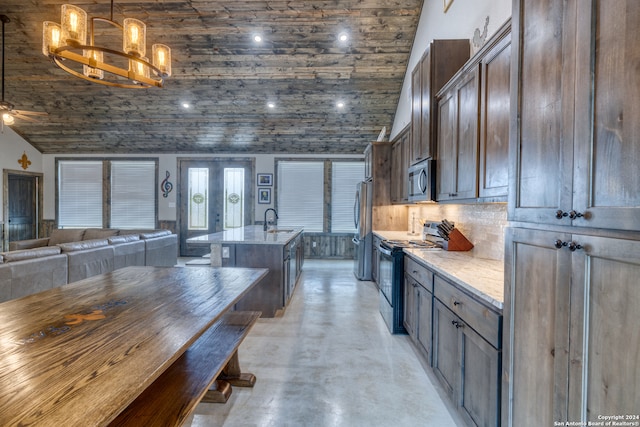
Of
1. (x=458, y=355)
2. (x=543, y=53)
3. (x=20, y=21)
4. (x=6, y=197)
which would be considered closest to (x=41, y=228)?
(x=6, y=197)

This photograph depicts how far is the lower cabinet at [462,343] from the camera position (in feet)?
4.82

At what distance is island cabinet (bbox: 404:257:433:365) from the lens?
7.78ft

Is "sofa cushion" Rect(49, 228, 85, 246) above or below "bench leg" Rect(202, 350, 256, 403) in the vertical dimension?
above

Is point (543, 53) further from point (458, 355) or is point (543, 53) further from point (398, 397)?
point (398, 397)

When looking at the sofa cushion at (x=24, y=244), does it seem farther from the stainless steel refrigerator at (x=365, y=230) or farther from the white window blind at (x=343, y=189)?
the white window blind at (x=343, y=189)

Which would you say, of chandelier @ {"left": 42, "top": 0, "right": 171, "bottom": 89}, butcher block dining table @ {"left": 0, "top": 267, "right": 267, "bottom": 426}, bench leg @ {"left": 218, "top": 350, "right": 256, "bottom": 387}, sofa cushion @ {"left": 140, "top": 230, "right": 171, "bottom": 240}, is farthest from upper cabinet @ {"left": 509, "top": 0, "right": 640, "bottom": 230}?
sofa cushion @ {"left": 140, "top": 230, "right": 171, "bottom": 240}

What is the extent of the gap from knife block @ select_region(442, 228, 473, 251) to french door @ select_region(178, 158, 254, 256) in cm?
551

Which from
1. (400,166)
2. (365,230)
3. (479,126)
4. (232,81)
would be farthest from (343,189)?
(479,126)

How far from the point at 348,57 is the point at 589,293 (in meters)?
5.12

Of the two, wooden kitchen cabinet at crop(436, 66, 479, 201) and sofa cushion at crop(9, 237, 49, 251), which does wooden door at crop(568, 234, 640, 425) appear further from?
sofa cushion at crop(9, 237, 49, 251)

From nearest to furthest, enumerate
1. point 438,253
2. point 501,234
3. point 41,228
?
point 501,234 → point 438,253 → point 41,228

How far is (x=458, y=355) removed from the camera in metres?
1.85

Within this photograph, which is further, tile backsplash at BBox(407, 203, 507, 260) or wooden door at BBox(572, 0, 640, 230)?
tile backsplash at BBox(407, 203, 507, 260)

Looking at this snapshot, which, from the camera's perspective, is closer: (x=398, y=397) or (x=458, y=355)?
(x=458, y=355)
